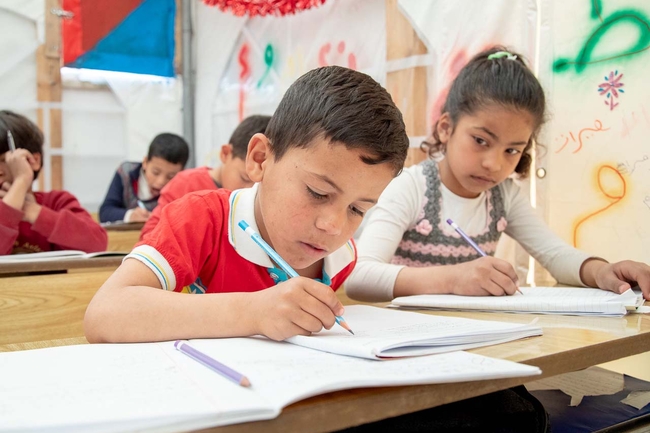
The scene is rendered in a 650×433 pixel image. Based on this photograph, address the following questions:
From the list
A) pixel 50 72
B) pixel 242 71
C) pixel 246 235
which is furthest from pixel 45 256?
pixel 50 72

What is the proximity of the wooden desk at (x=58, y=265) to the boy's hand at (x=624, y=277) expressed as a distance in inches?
47.5

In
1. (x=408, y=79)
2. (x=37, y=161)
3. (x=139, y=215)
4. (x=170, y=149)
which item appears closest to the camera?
(x=37, y=161)

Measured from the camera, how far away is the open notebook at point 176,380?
1.46 feet

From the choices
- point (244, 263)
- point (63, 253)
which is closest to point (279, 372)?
point (244, 263)

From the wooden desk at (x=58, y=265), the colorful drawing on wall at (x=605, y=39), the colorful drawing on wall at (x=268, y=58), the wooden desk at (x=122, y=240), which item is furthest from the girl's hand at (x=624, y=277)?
A: the colorful drawing on wall at (x=268, y=58)

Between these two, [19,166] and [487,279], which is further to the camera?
[19,166]

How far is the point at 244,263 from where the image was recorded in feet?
3.41

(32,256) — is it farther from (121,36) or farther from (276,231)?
(121,36)

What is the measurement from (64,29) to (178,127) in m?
1.12

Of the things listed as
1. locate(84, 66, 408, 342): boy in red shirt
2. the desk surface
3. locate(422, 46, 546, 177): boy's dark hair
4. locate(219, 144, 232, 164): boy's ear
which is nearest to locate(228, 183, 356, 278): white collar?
locate(84, 66, 408, 342): boy in red shirt

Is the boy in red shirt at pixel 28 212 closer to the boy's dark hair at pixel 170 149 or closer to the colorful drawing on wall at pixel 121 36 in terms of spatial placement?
the boy's dark hair at pixel 170 149

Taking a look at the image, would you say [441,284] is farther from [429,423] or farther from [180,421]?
[180,421]

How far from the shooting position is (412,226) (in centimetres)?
161

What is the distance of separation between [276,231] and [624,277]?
748 mm
